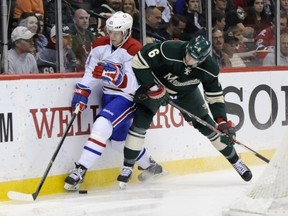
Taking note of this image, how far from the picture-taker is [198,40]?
5.62 meters

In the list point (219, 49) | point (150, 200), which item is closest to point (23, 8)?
point (150, 200)

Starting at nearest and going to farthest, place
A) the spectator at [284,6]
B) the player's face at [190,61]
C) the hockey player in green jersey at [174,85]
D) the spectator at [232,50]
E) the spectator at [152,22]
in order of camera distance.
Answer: the player's face at [190,61], the hockey player in green jersey at [174,85], the spectator at [152,22], the spectator at [232,50], the spectator at [284,6]

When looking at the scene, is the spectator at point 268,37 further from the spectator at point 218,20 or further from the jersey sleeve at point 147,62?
the jersey sleeve at point 147,62

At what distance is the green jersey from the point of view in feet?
19.0

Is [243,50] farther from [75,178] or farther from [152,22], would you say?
[75,178]

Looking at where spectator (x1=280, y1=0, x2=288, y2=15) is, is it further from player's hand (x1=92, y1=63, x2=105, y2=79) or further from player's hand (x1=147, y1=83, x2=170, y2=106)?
player's hand (x1=92, y1=63, x2=105, y2=79)

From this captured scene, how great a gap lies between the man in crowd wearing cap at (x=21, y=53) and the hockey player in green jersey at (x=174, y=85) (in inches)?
26.9

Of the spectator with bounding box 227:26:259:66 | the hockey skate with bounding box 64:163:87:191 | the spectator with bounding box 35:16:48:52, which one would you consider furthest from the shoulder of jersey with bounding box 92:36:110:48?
the spectator with bounding box 227:26:259:66

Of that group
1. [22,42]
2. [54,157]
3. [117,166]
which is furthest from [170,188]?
[22,42]

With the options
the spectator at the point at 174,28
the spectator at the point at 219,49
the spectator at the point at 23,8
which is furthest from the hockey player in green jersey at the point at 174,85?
the spectator at the point at 219,49

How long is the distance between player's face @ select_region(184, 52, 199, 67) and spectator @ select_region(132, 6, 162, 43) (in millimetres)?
985

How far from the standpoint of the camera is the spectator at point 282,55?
25.5ft

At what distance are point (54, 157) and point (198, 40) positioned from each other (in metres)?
1.18

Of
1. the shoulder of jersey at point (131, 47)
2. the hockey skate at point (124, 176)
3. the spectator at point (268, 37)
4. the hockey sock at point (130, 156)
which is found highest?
the shoulder of jersey at point (131, 47)
